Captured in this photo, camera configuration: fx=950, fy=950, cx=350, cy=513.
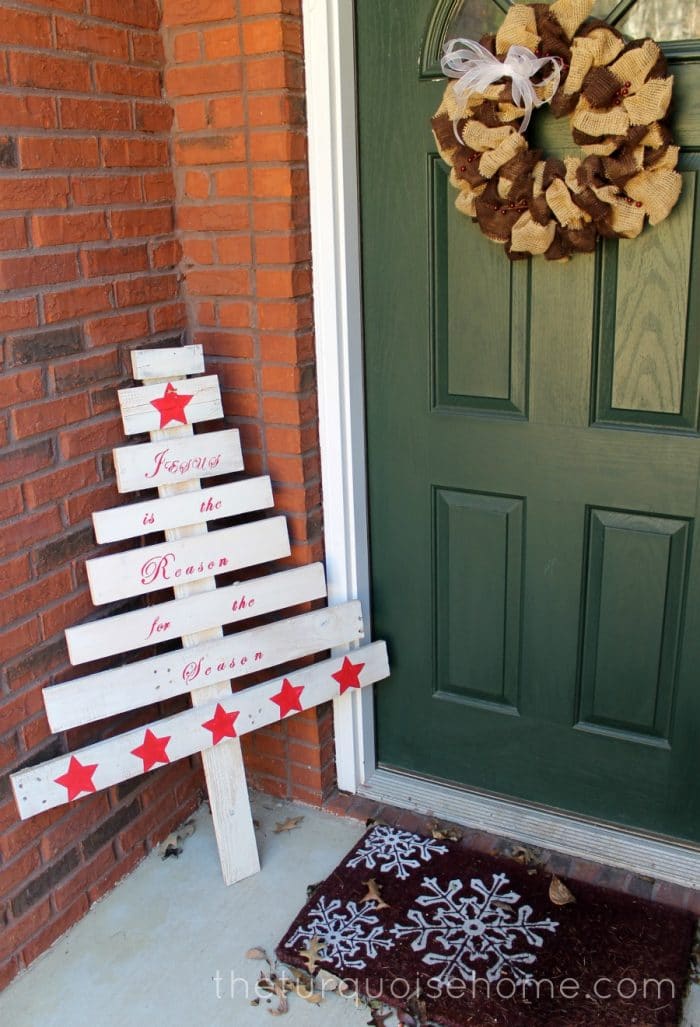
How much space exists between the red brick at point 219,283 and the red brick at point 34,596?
0.74m

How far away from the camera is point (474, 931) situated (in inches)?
90.4

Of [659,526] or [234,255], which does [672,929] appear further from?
[234,255]

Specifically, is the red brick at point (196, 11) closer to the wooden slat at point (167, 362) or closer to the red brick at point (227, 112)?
the red brick at point (227, 112)

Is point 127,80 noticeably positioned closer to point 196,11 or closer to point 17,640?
point 196,11

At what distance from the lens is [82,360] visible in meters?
2.22

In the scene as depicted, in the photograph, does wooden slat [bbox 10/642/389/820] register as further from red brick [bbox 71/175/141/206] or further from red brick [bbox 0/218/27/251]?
red brick [bbox 71/175/141/206]

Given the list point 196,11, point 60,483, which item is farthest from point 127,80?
point 60,483

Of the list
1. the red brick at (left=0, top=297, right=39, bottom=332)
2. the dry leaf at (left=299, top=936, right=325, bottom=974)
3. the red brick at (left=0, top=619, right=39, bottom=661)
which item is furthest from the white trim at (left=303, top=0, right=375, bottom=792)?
the red brick at (left=0, top=619, right=39, bottom=661)

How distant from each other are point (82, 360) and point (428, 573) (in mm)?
1093

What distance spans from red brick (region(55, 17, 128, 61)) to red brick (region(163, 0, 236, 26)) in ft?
0.49

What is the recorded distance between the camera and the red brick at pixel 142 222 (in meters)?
2.29

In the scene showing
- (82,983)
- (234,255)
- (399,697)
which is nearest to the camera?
(82,983)

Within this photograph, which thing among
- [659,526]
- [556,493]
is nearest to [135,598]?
[556,493]

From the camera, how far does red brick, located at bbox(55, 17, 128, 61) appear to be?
6.82 feet
